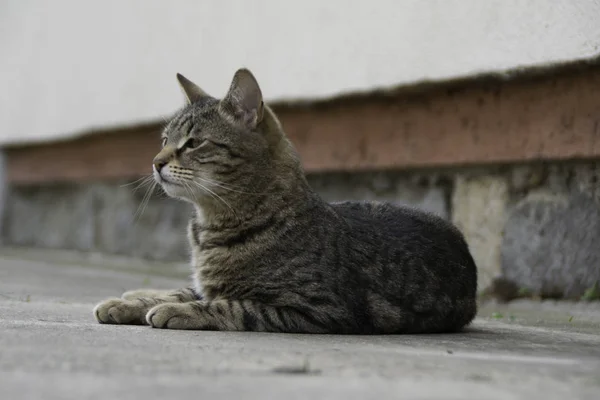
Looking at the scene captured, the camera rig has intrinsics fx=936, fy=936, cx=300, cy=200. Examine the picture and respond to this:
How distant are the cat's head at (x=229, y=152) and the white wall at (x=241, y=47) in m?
1.30

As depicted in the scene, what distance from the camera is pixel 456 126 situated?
4.86 m

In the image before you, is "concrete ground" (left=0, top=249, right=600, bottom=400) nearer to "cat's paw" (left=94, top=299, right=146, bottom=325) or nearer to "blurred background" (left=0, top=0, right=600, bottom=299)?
"cat's paw" (left=94, top=299, right=146, bottom=325)

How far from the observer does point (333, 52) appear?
5.29 m

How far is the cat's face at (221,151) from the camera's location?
3553 mm

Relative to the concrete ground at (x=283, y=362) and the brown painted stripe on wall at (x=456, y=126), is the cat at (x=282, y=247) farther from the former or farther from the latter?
the brown painted stripe on wall at (x=456, y=126)

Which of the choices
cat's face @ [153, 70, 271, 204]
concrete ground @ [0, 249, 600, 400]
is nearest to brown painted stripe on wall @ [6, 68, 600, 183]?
concrete ground @ [0, 249, 600, 400]

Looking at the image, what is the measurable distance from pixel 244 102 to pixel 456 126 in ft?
5.23

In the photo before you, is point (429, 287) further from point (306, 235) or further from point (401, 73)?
point (401, 73)

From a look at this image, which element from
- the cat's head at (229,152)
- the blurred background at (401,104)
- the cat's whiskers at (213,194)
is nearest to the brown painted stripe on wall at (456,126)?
the blurred background at (401,104)

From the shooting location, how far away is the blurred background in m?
4.33

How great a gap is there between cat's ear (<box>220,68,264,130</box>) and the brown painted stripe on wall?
149 centimetres

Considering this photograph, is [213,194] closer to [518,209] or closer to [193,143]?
[193,143]

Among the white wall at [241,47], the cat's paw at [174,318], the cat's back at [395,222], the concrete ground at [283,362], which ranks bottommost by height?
the cat's paw at [174,318]

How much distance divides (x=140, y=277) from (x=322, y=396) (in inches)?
174
